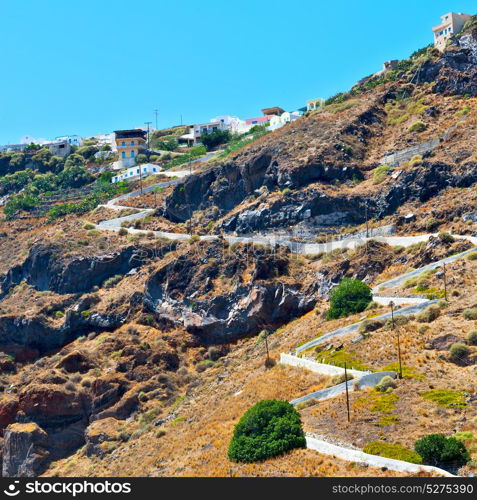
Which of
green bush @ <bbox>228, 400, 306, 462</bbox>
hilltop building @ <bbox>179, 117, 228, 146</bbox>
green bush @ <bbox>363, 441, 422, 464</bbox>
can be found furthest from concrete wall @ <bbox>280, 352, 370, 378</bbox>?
hilltop building @ <bbox>179, 117, 228, 146</bbox>

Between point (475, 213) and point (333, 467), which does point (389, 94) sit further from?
point (333, 467)

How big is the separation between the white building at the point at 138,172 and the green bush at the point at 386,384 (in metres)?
72.6

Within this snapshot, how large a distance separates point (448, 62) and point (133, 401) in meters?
53.8

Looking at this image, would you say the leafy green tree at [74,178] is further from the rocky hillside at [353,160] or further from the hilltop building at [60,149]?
the rocky hillside at [353,160]

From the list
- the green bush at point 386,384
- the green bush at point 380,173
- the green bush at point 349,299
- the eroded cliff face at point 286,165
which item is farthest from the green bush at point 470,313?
the eroded cliff face at point 286,165

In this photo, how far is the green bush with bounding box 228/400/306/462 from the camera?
4075 centimetres

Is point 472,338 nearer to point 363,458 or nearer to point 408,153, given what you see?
point 363,458

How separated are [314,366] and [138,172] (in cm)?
6938

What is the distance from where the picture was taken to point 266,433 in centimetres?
4169

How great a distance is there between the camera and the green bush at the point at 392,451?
118 feet

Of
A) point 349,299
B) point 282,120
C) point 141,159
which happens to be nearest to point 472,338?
point 349,299

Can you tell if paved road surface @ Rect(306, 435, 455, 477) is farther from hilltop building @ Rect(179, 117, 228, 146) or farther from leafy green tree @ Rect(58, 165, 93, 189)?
hilltop building @ Rect(179, 117, 228, 146)

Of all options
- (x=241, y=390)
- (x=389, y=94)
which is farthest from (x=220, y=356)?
(x=389, y=94)

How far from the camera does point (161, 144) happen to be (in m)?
136
